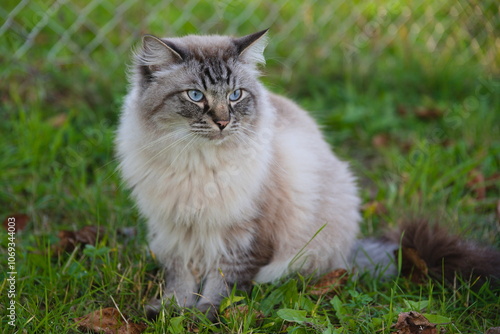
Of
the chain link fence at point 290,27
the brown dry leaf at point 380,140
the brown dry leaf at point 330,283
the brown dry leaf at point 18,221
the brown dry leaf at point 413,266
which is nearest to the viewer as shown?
the brown dry leaf at point 330,283

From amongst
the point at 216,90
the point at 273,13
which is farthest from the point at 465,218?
the point at 273,13

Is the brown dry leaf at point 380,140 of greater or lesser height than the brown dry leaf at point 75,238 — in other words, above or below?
above

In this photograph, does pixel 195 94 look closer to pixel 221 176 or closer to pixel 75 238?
pixel 221 176

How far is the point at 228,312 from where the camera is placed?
216 cm

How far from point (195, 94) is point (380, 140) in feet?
6.76

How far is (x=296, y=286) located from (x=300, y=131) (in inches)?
30.5

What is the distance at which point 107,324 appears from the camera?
2.11 meters

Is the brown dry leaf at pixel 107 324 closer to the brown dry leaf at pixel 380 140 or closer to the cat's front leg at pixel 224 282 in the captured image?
the cat's front leg at pixel 224 282

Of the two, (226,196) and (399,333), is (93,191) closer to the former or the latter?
(226,196)

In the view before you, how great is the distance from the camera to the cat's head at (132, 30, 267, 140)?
7.09ft

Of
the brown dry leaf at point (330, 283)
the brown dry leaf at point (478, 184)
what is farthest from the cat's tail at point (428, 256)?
the brown dry leaf at point (478, 184)

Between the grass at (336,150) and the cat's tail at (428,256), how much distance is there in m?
0.08

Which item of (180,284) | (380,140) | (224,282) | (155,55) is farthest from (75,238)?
(380,140)

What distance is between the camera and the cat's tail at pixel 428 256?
238 cm
